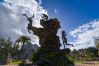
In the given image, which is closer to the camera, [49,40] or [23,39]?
[49,40]

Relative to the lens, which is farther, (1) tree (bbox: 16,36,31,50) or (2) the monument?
(1) tree (bbox: 16,36,31,50)

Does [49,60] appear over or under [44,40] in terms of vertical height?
under

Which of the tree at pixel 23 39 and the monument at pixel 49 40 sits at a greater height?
the tree at pixel 23 39

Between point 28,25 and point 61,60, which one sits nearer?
point 61,60

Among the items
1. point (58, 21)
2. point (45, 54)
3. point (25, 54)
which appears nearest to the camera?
point (45, 54)

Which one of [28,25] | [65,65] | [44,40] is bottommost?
[65,65]

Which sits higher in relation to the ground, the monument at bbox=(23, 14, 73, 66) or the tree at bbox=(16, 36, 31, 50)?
the tree at bbox=(16, 36, 31, 50)

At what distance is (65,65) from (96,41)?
7518 centimetres

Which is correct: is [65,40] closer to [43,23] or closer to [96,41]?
[43,23]

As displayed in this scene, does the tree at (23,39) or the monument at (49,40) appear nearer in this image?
the monument at (49,40)

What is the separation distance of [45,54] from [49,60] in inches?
120

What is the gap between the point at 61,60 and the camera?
3312 centimetres

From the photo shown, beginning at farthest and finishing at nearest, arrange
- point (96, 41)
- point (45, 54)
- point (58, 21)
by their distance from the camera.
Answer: point (96, 41) < point (58, 21) < point (45, 54)

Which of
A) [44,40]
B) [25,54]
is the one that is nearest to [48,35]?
[44,40]
